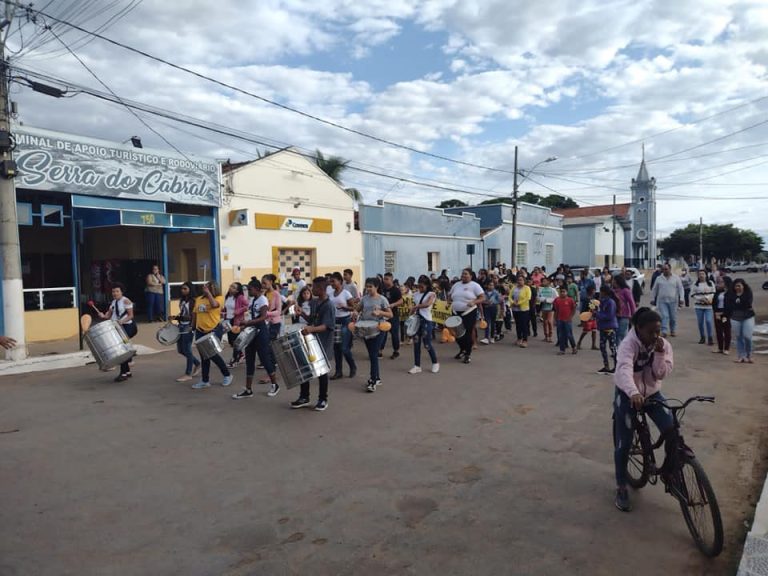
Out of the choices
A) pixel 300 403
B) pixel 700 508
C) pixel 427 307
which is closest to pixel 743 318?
pixel 427 307

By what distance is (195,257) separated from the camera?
64.6 feet

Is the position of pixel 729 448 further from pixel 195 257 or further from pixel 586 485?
pixel 195 257

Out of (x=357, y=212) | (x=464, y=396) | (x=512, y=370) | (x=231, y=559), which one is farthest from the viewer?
(x=357, y=212)

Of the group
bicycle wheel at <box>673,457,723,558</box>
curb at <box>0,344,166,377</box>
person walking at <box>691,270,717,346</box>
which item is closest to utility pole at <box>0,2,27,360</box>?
curb at <box>0,344,166,377</box>

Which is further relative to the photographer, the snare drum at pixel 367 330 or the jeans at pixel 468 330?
the jeans at pixel 468 330

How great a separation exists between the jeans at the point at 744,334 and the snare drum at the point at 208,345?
904 centimetres

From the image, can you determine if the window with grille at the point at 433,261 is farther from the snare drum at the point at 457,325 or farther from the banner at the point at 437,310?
the snare drum at the point at 457,325

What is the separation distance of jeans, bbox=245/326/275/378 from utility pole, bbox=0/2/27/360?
20.4 ft

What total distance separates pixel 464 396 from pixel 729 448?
10.9 feet

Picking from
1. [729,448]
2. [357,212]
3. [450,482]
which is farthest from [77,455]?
[357,212]

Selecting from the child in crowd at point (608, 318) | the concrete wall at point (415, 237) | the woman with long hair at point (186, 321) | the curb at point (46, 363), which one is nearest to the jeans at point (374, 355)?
the woman with long hair at point (186, 321)

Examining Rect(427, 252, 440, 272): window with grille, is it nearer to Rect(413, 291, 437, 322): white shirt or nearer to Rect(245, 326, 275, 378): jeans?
Rect(413, 291, 437, 322): white shirt

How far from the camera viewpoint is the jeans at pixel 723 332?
37.3ft

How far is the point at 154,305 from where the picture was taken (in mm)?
17391
